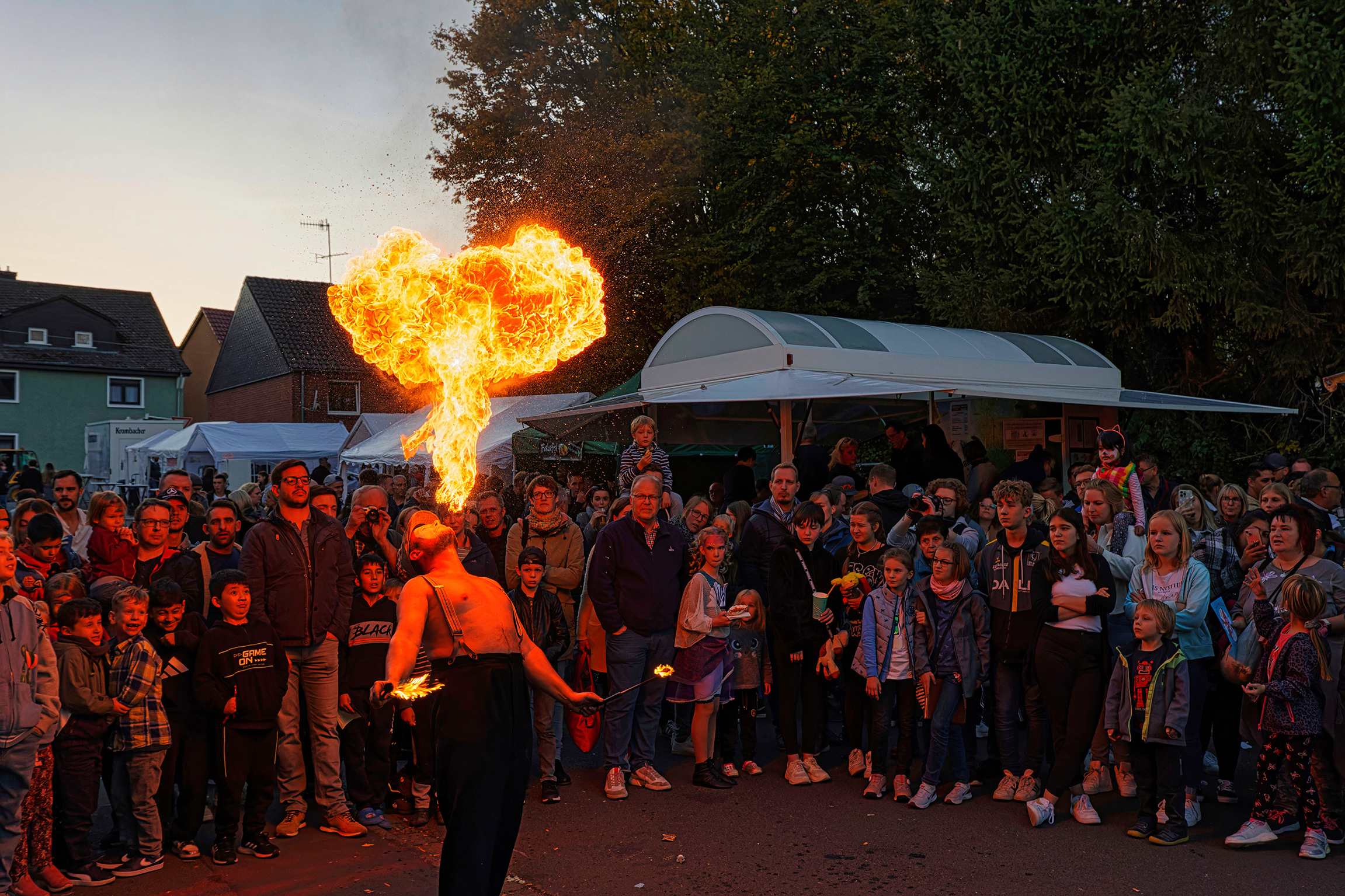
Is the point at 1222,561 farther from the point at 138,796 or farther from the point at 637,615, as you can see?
the point at 138,796

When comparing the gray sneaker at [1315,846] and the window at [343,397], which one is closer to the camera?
the gray sneaker at [1315,846]

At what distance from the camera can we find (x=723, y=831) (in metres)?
6.04

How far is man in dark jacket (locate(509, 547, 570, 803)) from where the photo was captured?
682cm

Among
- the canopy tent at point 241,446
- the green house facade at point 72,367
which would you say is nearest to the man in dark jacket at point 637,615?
the canopy tent at point 241,446

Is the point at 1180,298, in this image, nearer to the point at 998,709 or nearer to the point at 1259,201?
the point at 1259,201

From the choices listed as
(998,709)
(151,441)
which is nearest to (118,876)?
(998,709)

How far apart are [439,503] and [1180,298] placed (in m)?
13.6

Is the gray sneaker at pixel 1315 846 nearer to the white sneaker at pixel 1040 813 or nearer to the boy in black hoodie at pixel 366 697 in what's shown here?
the white sneaker at pixel 1040 813

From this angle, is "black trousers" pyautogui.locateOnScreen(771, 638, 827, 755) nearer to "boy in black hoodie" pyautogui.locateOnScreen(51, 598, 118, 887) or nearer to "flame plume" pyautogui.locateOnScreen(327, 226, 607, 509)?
"flame plume" pyautogui.locateOnScreen(327, 226, 607, 509)

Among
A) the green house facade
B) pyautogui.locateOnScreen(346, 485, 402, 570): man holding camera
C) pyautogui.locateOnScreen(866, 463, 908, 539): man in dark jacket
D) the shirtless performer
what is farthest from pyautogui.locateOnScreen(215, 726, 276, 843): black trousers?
the green house facade

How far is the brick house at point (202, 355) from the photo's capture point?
167ft

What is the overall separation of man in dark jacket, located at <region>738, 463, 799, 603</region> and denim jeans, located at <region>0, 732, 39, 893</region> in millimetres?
4559

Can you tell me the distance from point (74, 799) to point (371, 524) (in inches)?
98.1

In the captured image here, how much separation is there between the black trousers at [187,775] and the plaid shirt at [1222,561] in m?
6.54
